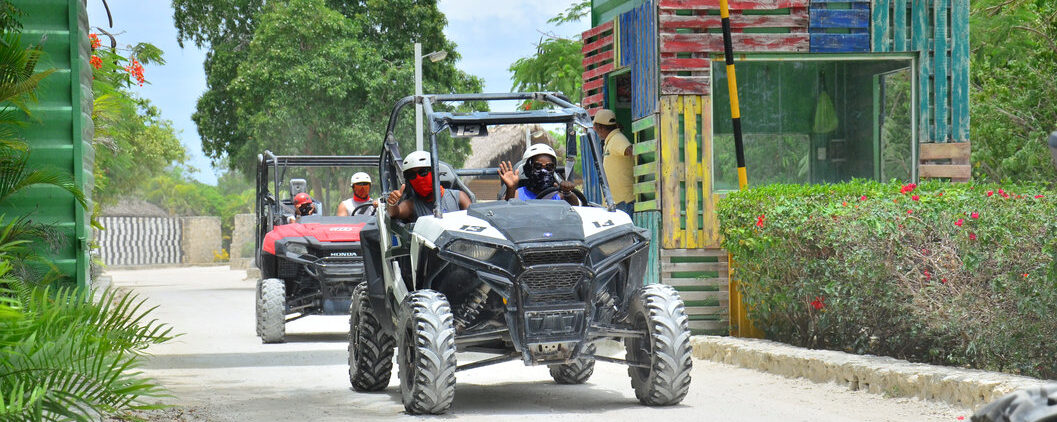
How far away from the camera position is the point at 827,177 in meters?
14.5

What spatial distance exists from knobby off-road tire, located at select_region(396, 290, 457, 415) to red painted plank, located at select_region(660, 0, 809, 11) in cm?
543

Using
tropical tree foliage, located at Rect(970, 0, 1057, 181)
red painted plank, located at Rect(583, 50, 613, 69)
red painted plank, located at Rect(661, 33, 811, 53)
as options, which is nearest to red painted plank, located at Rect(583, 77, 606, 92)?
red painted plank, located at Rect(583, 50, 613, 69)

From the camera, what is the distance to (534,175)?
10.2 m

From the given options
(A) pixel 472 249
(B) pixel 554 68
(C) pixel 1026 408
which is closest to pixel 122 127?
(B) pixel 554 68

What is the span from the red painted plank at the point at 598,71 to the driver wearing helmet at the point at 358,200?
329 centimetres

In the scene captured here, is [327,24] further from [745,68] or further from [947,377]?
[947,377]

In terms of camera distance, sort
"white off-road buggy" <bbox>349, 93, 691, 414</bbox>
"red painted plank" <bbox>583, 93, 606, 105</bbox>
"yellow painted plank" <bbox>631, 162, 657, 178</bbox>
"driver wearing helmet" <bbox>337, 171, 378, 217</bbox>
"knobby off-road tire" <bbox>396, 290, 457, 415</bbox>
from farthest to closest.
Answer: "driver wearing helmet" <bbox>337, 171, 378, 217</bbox> → "red painted plank" <bbox>583, 93, 606, 105</bbox> → "yellow painted plank" <bbox>631, 162, 657, 178</bbox> → "white off-road buggy" <bbox>349, 93, 691, 414</bbox> → "knobby off-road tire" <bbox>396, 290, 457, 415</bbox>

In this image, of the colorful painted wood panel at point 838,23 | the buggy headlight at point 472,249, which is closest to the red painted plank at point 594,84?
the colorful painted wood panel at point 838,23

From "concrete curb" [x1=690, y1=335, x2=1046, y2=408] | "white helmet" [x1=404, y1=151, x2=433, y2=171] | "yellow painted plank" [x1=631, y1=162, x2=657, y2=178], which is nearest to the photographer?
"concrete curb" [x1=690, y1=335, x2=1046, y2=408]

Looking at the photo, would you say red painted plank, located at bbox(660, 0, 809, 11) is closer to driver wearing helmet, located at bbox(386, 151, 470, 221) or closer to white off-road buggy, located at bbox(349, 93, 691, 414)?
white off-road buggy, located at bbox(349, 93, 691, 414)

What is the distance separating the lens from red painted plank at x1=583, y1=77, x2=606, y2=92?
15414 mm

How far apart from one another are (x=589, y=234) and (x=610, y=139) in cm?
585

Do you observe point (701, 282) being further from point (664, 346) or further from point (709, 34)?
point (664, 346)

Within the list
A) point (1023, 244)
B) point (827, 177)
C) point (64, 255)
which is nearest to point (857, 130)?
point (827, 177)
